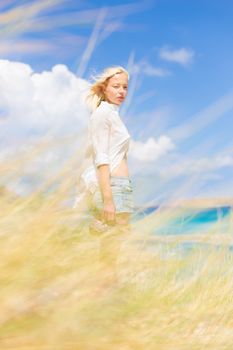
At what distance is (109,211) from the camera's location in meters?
2.69

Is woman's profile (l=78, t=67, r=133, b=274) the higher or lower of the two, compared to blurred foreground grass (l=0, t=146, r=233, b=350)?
higher

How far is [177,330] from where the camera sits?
5.17 ft

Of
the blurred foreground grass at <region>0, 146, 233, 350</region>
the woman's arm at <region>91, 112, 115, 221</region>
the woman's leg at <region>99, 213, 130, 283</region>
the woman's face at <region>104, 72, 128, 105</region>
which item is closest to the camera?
the blurred foreground grass at <region>0, 146, 233, 350</region>

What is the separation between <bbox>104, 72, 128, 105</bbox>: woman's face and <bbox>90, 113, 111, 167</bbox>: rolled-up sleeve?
173 millimetres

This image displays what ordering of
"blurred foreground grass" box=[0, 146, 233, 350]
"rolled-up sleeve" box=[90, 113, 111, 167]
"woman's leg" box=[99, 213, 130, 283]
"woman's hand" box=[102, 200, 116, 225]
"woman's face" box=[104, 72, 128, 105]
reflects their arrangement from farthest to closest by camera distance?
1. "woman's face" box=[104, 72, 128, 105]
2. "rolled-up sleeve" box=[90, 113, 111, 167]
3. "woman's hand" box=[102, 200, 116, 225]
4. "woman's leg" box=[99, 213, 130, 283]
5. "blurred foreground grass" box=[0, 146, 233, 350]

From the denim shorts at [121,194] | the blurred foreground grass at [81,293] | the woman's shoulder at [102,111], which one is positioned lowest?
the blurred foreground grass at [81,293]

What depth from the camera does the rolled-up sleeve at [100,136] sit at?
2951 millimetres

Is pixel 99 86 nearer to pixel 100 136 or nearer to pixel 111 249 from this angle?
pixel 100 136

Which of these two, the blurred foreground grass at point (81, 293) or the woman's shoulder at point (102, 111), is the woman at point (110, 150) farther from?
the blurred foreground grass at point (81, 293)

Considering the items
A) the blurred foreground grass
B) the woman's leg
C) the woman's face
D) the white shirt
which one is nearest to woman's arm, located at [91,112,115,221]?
the white shirt

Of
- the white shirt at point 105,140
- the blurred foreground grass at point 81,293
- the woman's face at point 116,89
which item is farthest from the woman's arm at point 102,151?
the blurred foreground grass at point 81,293

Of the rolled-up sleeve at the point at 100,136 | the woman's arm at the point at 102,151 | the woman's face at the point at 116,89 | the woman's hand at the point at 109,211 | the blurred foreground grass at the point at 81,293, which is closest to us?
the blurred foreground grass at the point at 81,293

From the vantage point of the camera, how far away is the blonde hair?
320cm

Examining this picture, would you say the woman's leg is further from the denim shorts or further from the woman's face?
the woman's face
